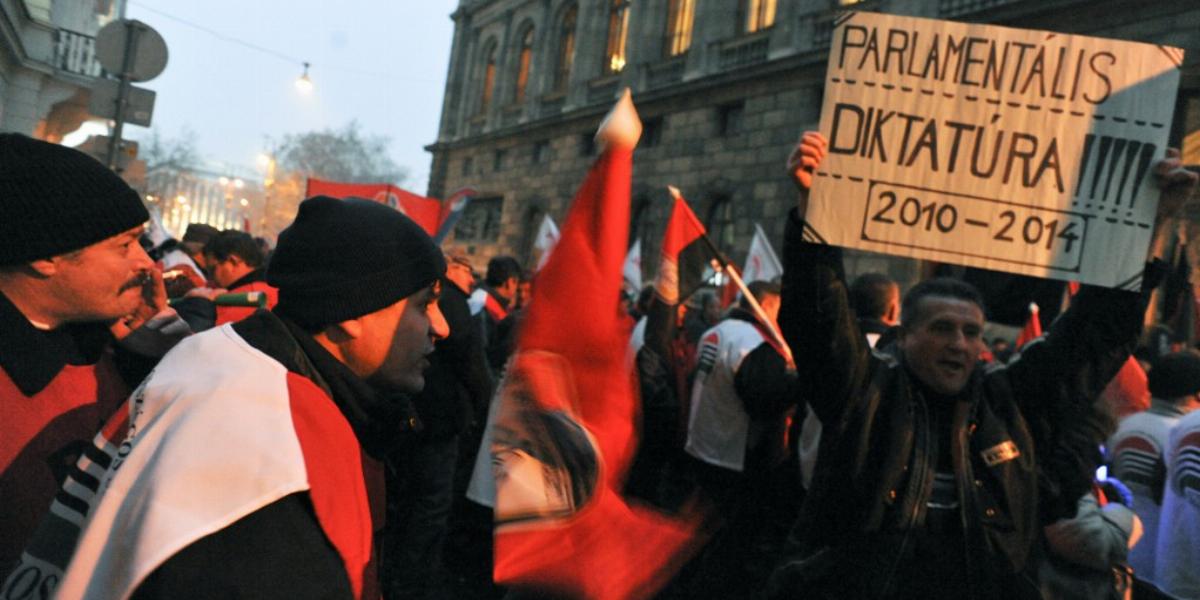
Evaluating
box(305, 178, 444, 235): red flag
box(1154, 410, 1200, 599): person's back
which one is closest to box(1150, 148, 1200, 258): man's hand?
box(1154, 410, 1200, 599): person's back

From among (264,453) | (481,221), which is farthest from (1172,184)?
(481,221)

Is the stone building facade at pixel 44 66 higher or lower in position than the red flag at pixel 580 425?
higher

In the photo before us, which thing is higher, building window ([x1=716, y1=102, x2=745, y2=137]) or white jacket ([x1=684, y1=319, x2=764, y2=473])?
building window ([x1=716, y1=102, x2=745, y2=137])

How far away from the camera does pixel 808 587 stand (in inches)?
109

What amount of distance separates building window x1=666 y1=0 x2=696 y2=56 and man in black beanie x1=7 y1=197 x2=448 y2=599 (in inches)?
868

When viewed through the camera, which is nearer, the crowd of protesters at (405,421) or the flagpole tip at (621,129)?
the crowd of protesters at (405,421)

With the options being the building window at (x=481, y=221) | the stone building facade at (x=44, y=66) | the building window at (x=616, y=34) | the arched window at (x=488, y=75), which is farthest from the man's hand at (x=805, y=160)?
the arched window at (x=488, y=75)

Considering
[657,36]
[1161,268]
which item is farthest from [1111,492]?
[657,36]

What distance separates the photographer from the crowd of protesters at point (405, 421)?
1.37 m

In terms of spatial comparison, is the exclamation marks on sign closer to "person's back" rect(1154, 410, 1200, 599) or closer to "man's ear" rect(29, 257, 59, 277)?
"person's back" rect(1154, 410, 1200, 599)

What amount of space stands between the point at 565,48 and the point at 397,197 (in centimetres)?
2029

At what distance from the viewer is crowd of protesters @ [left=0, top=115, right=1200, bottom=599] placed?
1.37m

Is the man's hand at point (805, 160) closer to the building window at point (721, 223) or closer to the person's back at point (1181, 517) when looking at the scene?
the person's back at point (1181, 517)

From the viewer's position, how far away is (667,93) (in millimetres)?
22844
